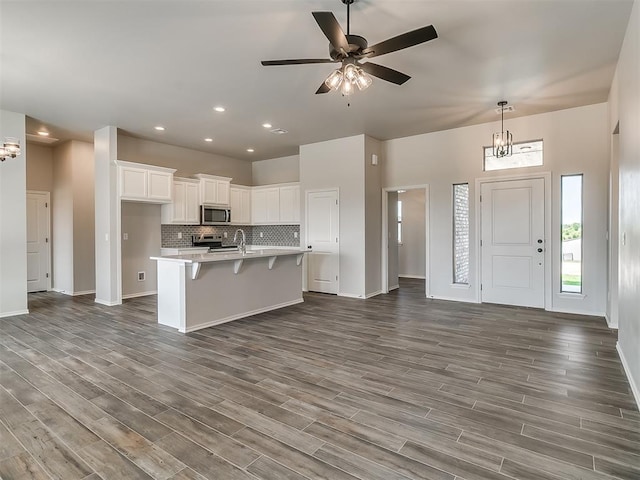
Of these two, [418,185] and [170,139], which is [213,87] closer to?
[170,139]

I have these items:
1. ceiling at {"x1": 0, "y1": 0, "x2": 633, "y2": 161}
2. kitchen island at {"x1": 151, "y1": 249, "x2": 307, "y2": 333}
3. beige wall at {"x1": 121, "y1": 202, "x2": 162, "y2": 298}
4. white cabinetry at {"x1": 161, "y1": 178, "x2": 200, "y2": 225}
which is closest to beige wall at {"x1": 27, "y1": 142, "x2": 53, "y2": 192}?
ceiling at {"x1": 0, "y1": 0, "x2": 633, "y2": 161}

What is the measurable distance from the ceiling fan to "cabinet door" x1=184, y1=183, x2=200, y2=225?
4.90 meters

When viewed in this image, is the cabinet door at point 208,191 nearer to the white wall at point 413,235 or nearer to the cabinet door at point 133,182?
the cabinet door at point 133,182

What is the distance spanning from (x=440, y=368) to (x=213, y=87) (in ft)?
13.0

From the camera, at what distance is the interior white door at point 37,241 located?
23.7ft

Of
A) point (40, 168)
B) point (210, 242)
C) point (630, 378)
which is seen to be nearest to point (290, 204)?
point (210, 242)

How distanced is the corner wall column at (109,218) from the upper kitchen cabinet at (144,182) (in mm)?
119

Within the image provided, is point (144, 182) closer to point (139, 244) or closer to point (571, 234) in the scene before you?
point (139, 244)

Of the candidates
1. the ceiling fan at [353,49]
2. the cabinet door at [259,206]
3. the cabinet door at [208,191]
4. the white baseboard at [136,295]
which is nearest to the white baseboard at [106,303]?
the white baseboard at [136,295]

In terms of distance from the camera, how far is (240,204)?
823 centimetres

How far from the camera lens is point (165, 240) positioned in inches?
281

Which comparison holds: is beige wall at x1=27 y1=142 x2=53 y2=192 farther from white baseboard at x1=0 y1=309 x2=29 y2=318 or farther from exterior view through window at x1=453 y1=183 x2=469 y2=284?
exterior view through window at x1=453 y1=183 x2=469 y2=284

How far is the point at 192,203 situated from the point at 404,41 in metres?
5.74

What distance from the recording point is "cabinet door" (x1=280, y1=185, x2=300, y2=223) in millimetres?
7668
